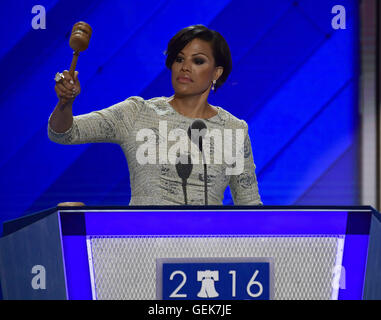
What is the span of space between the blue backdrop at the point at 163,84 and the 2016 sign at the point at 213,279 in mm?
1887

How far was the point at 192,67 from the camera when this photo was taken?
2.02m

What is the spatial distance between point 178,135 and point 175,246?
3.11ft

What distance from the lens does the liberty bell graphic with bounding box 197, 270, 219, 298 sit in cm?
84

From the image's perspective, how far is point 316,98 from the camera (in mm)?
2734

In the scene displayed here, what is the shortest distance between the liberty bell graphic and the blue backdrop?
1901 millimetres

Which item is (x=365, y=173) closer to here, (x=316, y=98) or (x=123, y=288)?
(x=316, y=98)

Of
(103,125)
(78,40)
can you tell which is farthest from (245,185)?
(78,40)

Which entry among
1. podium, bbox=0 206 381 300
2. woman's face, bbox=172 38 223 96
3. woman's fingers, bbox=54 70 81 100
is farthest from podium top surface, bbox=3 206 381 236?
woman's face, bbox=172 38 223 96
